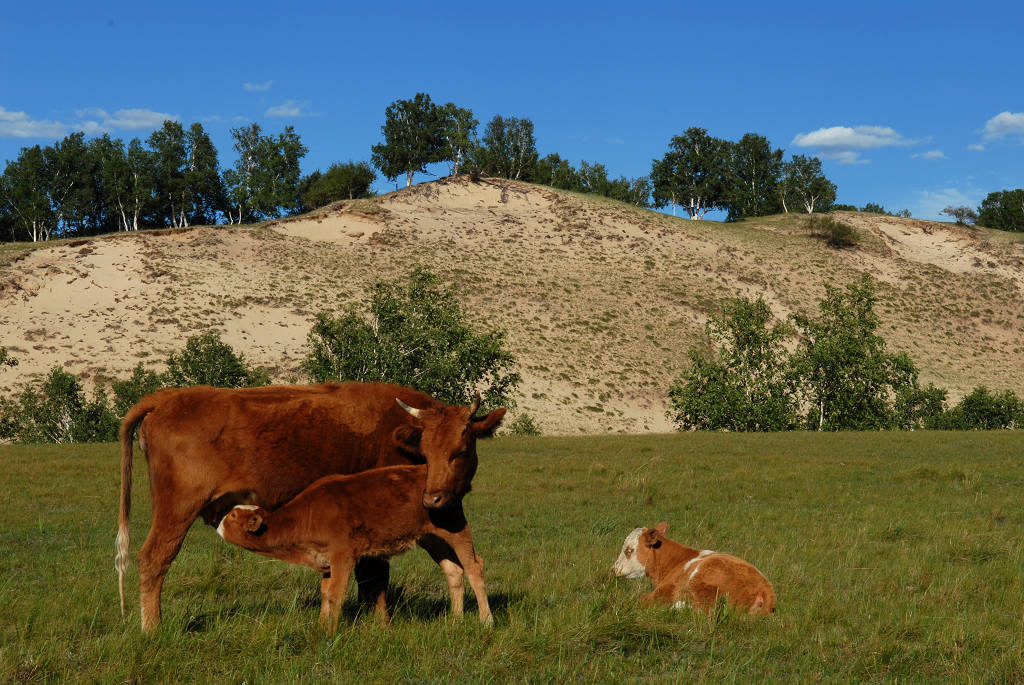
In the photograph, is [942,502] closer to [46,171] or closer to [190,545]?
[190,545]

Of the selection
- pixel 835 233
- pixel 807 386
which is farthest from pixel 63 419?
pixel 835 233

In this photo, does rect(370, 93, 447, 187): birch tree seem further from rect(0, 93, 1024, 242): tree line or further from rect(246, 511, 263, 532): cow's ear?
rect(246, 511, 263, 532): cow's ear

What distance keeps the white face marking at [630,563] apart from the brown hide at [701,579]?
0.06m

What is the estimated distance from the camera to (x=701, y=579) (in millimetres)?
8766

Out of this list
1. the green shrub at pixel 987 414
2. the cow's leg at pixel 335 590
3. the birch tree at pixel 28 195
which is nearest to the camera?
the cow's leg at pixel 335 590

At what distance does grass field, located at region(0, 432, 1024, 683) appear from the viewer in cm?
659

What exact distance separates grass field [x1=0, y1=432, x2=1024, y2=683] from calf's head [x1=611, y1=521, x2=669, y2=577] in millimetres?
203

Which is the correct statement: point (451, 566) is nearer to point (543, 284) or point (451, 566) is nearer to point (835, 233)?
point (543, 284)

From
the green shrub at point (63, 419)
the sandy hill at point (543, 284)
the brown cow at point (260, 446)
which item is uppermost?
the sandy hill at point (543, 284)

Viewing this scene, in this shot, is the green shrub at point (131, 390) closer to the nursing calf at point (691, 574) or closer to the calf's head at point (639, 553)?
the calf's head at point (639, 553)

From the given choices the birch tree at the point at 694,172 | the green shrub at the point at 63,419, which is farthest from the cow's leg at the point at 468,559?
the birch tree at the point at 694,172

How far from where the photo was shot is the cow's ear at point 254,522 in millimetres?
7571

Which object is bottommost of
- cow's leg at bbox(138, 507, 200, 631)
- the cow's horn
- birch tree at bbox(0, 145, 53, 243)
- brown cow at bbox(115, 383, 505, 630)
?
cow's leg at bbox(138, 507, 200, 631)

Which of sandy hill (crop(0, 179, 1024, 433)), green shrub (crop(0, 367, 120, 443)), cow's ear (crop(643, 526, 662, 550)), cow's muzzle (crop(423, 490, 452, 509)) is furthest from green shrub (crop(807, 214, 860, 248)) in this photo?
cow's muzzle (crop(423, 490, 452, 509))
